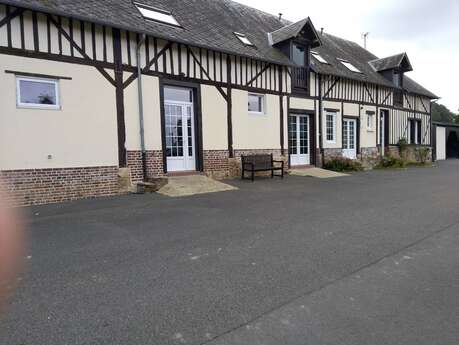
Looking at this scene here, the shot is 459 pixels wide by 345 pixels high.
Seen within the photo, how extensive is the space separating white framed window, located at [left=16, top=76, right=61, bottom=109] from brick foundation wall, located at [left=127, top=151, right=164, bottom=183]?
76.8 inches

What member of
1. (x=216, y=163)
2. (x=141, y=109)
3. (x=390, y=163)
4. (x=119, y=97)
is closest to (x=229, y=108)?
(x=216, y=163)

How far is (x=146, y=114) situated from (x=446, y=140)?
76.2 feet

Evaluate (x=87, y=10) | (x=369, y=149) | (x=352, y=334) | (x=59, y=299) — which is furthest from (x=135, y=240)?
(x=369, y=149)

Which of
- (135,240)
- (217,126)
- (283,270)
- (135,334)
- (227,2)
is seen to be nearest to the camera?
(135,334)

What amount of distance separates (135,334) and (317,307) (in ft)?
4.12

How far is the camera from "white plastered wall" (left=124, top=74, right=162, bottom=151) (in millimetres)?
7730

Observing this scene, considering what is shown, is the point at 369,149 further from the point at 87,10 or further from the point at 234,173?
the point at 87,10

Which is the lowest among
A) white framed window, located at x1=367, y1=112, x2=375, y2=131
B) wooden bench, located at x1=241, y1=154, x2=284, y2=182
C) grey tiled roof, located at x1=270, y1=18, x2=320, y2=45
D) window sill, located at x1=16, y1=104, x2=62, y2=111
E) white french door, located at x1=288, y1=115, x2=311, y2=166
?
wooden bench, located at x1=241, y1=154, x2=284, y2=182

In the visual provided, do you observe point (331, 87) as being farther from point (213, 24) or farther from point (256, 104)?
point (213, 24)

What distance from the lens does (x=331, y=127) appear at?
13.5 meters

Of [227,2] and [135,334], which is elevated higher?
[227,2]

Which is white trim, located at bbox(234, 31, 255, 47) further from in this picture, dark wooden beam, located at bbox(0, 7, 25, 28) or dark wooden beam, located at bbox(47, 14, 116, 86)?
dark wooden beam, located at bbox(0, 7, 25, 28)

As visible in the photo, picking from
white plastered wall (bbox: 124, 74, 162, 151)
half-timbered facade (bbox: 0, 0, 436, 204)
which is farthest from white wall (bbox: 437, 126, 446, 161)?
white plastered wall (bbox: 124, 74, 162, 151)

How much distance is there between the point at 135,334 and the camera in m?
1.96
